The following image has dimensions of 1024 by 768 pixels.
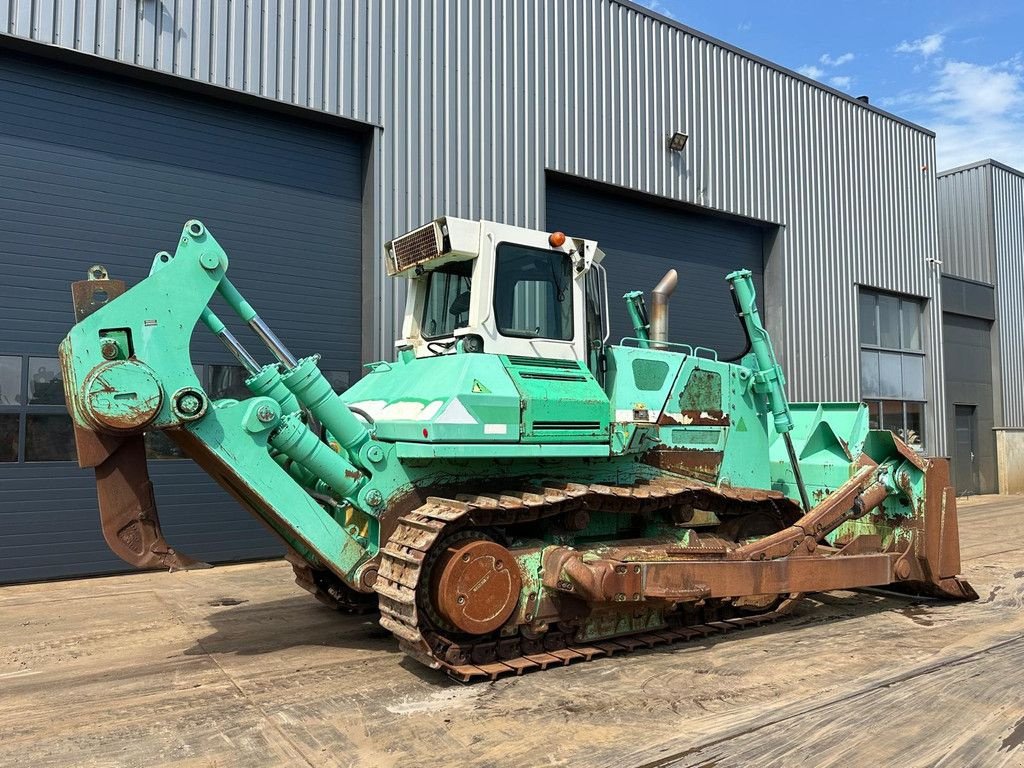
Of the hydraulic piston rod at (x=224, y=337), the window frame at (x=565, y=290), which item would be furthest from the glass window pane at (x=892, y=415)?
the hydraulic piston rod at (x=224, y=337)

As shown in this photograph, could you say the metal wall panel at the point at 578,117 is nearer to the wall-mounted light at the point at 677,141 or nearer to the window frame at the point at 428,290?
the wall-mounted light at the point at 677,141

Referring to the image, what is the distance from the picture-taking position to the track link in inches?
197

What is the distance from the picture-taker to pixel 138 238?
1001cm

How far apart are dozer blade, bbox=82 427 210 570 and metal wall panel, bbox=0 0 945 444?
626 cm

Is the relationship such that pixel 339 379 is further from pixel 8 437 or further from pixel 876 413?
pixel 876 413

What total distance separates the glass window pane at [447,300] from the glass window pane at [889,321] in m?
15.2

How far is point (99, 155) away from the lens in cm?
980

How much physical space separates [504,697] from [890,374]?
657 inches

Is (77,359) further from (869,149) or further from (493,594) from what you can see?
(869,149)

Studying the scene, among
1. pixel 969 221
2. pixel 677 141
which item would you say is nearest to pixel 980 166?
pixel 969 221

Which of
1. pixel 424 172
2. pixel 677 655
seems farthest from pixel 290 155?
pixel 677 655

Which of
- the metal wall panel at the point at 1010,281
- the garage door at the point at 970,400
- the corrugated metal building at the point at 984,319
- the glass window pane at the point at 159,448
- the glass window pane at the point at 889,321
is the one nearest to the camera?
the glass window pane at the point at 159,448

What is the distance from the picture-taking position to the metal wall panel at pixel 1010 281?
22.3m

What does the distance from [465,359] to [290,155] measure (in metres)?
6.77
